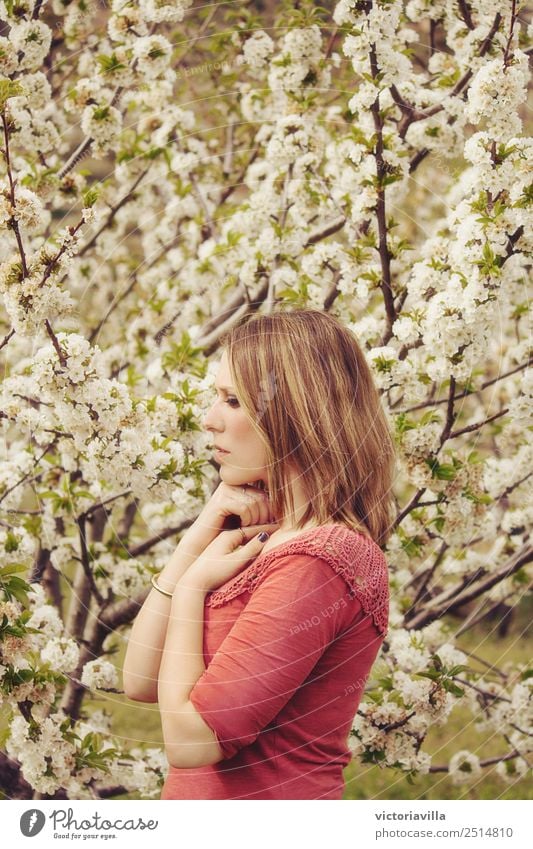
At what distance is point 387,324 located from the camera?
6.52ft

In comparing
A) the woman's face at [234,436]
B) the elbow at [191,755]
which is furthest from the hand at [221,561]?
the elbow at [191,755]

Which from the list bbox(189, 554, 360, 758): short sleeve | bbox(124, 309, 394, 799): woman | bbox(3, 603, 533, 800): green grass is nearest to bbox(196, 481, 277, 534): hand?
bbox(124, 309, 394, 799): woman

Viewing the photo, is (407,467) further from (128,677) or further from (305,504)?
(128,677)

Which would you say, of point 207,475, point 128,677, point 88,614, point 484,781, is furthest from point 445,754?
point 128,677

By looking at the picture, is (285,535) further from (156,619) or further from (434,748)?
(434,748)

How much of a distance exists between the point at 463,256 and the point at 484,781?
8.00 feet

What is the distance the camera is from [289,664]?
3.84 feet

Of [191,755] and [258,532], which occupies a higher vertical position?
[258,532]

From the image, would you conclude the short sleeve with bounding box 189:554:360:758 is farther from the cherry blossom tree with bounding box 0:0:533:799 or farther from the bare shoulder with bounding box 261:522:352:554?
the cherry blossom tree with bounding box 0:0:533:799

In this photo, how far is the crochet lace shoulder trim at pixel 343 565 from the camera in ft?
4.02

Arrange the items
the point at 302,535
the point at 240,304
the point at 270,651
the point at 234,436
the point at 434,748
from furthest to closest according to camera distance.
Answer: the point at 434,748
the point at 240,304
the point at 234,436
the point at 302,535
the point at 270,651

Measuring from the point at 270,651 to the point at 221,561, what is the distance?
211 millimetres

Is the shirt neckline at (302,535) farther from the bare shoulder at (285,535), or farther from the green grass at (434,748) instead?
the green grass at (434,748)

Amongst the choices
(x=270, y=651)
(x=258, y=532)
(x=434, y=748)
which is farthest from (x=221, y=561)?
(x=434, y=748)
